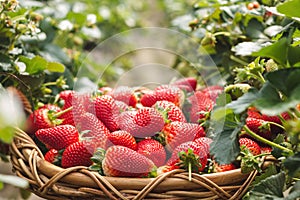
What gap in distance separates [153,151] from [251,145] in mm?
177

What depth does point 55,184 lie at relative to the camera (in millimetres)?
821

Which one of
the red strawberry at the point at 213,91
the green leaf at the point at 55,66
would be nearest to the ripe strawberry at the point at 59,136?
the green leaf at the point at 55,66

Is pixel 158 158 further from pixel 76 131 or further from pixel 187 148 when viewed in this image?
pixel 76 131

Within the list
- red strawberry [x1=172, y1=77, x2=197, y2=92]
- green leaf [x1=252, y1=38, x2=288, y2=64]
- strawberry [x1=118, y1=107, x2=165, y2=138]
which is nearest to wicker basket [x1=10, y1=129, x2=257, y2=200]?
strawberry [x1=118, y1=107, x2=165, y2=138]

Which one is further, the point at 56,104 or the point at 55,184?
the point at 56,104

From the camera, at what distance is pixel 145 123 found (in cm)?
89

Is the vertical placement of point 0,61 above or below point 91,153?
above

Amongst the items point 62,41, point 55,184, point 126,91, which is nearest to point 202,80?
point 126,91

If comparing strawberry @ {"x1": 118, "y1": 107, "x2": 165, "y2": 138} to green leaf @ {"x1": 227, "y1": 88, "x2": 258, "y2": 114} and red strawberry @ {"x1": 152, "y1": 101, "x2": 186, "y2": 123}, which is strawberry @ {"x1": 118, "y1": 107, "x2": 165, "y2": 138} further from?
green leaf @ {"x1": 227, "y1": 88, "x2": 258, "y2": 114}

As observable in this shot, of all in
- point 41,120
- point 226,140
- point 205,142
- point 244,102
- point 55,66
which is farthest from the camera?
point 55,66

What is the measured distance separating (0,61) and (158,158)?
1.36ft

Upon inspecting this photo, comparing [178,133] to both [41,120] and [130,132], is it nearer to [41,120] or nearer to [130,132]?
[130,132]

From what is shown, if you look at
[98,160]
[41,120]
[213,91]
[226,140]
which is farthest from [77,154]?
[213,91]

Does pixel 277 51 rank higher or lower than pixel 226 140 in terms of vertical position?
higher
